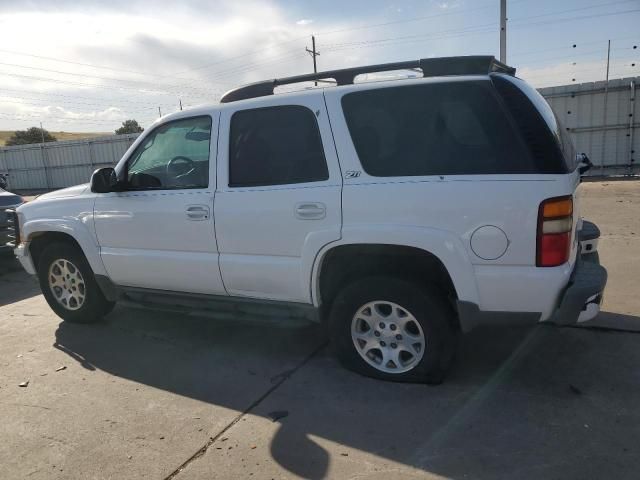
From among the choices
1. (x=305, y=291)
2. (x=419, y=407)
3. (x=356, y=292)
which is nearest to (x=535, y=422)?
(x=419, y=407)

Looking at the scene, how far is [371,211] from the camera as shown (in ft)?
10.6

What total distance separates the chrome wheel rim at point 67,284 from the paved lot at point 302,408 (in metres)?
0.37

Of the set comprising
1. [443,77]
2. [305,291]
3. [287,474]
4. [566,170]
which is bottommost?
[287,474]

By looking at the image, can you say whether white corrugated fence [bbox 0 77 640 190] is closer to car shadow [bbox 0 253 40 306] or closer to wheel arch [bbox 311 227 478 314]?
wheel arch [bbox 311 227 478 314]

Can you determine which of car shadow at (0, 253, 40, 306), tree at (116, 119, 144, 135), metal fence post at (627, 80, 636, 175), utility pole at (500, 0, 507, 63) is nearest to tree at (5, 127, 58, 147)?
tree at (116, 119, 144, 135)

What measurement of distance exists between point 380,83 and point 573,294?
5.83 feet

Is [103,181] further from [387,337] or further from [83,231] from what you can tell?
[387,337]

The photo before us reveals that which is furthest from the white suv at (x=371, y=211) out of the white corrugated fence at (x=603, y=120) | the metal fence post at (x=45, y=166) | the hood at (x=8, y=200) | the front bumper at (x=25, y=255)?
the metal fence post at (x=45, y=166)

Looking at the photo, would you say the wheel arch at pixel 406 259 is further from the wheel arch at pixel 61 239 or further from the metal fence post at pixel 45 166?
the metal fence post at pixel 45 166

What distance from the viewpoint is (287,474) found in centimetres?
266

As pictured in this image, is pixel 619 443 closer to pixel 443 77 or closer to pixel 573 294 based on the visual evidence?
pixel 573 294

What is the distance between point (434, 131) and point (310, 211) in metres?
0.95

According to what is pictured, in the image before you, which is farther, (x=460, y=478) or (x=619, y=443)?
(x=619, y=443)

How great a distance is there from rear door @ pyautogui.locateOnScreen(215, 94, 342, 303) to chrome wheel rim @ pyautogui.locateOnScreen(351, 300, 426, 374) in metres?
0.44
